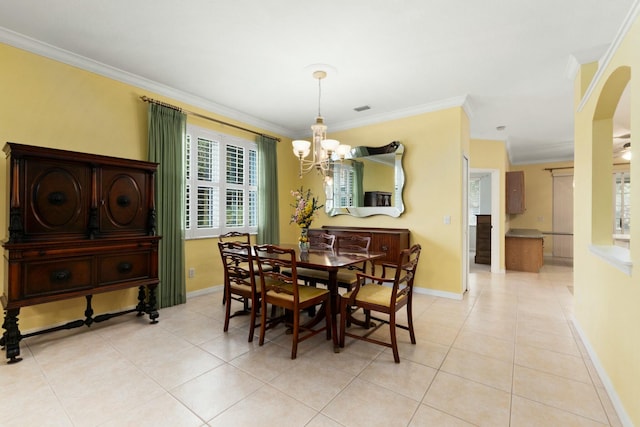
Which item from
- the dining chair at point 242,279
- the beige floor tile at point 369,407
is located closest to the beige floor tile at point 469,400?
the beige floor tile at point 369,407

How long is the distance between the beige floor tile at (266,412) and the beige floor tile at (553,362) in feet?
6.00

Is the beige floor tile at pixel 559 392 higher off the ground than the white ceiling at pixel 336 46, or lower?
lower

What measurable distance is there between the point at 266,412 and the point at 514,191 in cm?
720

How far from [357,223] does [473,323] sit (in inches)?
91.6

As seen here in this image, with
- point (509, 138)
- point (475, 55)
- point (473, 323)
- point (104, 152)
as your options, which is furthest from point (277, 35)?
point (509, 138)

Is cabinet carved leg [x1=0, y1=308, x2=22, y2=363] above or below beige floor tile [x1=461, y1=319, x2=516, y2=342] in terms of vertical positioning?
above

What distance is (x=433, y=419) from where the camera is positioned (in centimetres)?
172

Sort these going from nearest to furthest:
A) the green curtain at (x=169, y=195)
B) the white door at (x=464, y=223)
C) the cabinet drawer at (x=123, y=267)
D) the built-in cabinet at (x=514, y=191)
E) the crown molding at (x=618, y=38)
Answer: the crown molding at (x=618, y=38) → the cabinet drawer at (x=123, y=267) → the green curtain at (x=169, y=195) → the white door at (x=464, y=223) → the built-in cabinet at (x=514, y=191)

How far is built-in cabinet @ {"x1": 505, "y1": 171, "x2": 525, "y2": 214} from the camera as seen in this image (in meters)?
6.70

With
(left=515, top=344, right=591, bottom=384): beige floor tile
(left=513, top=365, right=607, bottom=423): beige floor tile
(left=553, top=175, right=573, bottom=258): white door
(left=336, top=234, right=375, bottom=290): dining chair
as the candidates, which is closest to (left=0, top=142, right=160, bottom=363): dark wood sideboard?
(left=336, top=234, right=375, bottom=290): dining chair

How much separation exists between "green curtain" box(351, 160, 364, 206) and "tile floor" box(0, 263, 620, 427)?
232 centimetres

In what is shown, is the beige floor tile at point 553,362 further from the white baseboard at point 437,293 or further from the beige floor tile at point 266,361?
the beige floor tile at point 266,361

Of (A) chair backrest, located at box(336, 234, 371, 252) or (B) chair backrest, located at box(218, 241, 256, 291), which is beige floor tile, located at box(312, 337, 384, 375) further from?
(A) chair backrest, located at box(336, 234, 371, 252)

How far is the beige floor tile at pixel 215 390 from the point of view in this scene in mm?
1821
